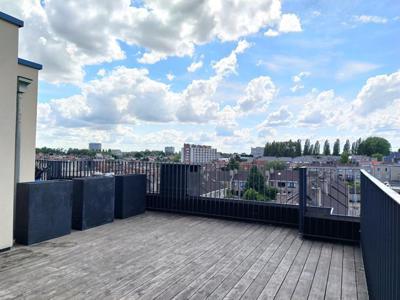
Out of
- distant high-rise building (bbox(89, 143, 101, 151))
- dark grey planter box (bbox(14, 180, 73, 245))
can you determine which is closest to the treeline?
distant high-rise building (bbox(89, 143, 101, 151))

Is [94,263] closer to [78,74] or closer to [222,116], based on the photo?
[78,74]

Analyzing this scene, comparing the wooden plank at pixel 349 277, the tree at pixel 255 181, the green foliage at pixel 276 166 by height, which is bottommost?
the wooden plank at pixel 349 277

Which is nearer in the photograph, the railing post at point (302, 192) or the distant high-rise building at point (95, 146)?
the railing post at point (302, 192)

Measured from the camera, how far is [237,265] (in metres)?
3.39

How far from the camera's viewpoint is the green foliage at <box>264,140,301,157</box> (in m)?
61.7

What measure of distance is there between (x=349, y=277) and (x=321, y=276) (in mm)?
313

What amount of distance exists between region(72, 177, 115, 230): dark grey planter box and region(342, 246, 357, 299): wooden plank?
409 centimetres

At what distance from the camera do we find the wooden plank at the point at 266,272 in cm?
265

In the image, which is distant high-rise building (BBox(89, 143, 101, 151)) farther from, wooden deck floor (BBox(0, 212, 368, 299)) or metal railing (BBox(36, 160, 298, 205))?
wooden deck floor (BBox(0, 212, 368, 299))

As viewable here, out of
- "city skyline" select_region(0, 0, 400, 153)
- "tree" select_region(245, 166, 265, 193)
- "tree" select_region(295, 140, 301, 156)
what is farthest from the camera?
"tree" select_region(295, 140, 301, 156)

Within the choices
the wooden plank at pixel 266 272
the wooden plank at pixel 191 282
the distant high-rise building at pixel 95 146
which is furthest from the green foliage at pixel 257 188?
the distant high-rise building at pixel 95 146

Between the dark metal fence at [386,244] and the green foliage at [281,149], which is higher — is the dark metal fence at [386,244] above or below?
below

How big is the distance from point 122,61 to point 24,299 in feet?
29.8

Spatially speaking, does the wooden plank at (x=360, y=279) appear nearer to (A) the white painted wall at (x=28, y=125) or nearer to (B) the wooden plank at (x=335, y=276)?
(B) the wooden plank at (x=335, y=276)
